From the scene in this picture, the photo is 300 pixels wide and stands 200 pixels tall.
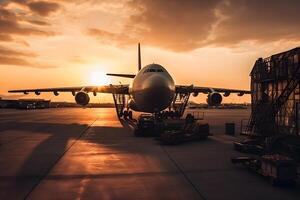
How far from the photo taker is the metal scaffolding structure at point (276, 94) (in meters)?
15.2

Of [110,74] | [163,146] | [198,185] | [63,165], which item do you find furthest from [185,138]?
[110,74]

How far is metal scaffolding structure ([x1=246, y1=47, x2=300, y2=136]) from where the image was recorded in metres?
15.2

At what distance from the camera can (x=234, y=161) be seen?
1245cm

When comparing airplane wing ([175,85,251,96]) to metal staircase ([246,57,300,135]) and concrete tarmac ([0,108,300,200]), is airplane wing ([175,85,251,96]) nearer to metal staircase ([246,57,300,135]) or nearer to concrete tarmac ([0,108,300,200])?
metal staircase ([246,57,300,135])

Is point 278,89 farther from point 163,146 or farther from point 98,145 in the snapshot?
point 98,145

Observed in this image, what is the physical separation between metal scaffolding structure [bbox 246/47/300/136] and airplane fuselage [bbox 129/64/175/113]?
300 inches

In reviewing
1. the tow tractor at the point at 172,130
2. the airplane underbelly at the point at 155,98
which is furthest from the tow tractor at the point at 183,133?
the airplane underbelly at the point at 155,98

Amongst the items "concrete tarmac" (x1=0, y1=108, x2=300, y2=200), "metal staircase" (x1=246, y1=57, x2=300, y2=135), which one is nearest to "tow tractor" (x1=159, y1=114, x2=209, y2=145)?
"concrete tarmac" (x1=0, y1=108, x2=300, y2=200)

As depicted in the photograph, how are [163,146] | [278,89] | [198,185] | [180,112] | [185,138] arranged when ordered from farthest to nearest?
[180,112], [185,138], [163,146], [278,89], [198,185]

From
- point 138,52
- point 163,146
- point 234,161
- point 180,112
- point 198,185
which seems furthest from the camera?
point 138,52

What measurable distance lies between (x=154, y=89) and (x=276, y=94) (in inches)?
417

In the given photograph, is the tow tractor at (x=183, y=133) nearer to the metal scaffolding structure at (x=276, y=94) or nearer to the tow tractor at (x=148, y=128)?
the tow tractor at (x=148, y=128)

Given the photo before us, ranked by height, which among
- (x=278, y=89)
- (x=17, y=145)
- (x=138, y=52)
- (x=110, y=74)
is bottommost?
(x=17, y=145)

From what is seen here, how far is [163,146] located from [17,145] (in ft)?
27.5
